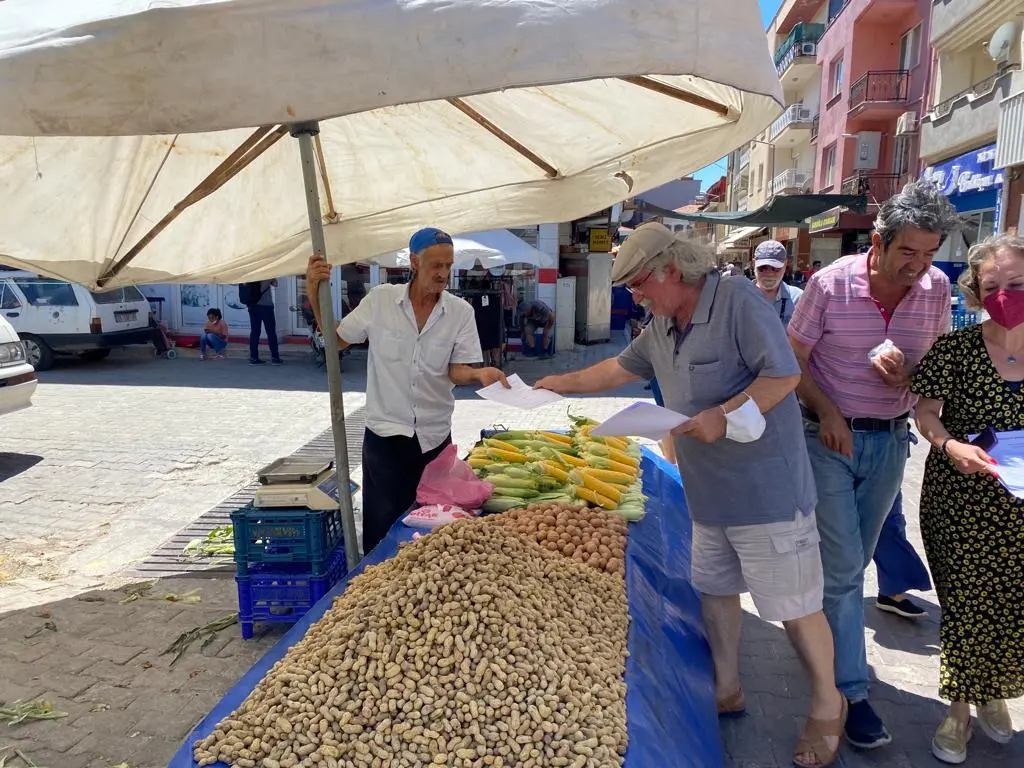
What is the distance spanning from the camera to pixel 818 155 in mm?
28922

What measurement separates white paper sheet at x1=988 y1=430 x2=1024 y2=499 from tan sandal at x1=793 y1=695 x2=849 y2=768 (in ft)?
3.72

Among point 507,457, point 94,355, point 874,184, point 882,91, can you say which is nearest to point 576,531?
point 507,457

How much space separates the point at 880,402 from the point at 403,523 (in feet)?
7.02

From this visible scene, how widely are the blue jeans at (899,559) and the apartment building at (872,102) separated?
1824cm

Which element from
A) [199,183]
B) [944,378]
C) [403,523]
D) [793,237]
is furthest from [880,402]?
[793,237]

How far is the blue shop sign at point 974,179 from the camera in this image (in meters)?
13.6

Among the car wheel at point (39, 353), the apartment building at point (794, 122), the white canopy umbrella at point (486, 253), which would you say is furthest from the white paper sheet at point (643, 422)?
the apartment building at point (794, 122)

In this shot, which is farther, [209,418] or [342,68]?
[209,418]

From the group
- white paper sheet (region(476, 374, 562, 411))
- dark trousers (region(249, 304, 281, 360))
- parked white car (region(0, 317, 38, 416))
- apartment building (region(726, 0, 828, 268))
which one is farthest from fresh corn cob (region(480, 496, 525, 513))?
apartment building (region(726, 0, 828, 268))

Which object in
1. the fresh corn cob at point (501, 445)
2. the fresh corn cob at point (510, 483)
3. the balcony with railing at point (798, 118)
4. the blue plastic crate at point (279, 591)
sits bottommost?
the blue plastic crate at point (279, 591)

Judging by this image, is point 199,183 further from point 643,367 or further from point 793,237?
point 793,237

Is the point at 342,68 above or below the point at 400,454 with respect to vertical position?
above

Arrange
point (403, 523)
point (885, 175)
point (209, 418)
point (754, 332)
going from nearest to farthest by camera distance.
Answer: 1. point (754, 332)
2. point (403, 523)
3. point (209, 418)
4. point (885, 175)

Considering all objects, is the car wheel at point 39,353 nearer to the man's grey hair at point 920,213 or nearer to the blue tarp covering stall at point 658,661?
the blue tarp covering stall at point 658,661
